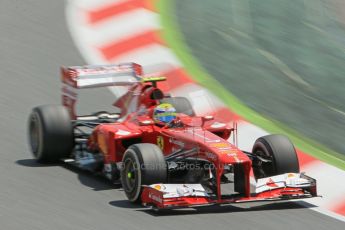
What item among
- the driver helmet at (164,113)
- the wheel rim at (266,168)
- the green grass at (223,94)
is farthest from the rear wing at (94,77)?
the wheel rim at (266,168)

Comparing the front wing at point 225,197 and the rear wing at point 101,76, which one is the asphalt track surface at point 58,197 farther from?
the rear wing at point 101,76

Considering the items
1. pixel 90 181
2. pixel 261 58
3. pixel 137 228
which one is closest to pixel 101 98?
pixel 261 58

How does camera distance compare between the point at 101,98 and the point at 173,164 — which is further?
the point at 101,98

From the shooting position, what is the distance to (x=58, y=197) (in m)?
11.5

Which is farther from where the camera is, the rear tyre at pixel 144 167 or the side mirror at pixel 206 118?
the side mirror at pixel 206 118

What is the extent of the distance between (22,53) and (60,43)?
0.70m

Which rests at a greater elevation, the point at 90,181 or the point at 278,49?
the point at 278,49

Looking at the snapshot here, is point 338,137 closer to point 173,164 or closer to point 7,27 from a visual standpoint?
→ point 173,164

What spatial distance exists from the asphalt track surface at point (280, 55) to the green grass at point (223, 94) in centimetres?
11

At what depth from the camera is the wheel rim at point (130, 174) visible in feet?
37.1

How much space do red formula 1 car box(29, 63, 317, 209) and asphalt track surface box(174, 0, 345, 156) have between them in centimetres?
195

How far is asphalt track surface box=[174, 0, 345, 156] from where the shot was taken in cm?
1459

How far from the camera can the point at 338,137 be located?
13.8 meters

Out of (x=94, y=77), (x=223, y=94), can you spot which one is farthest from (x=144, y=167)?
(x=223, y=94)
